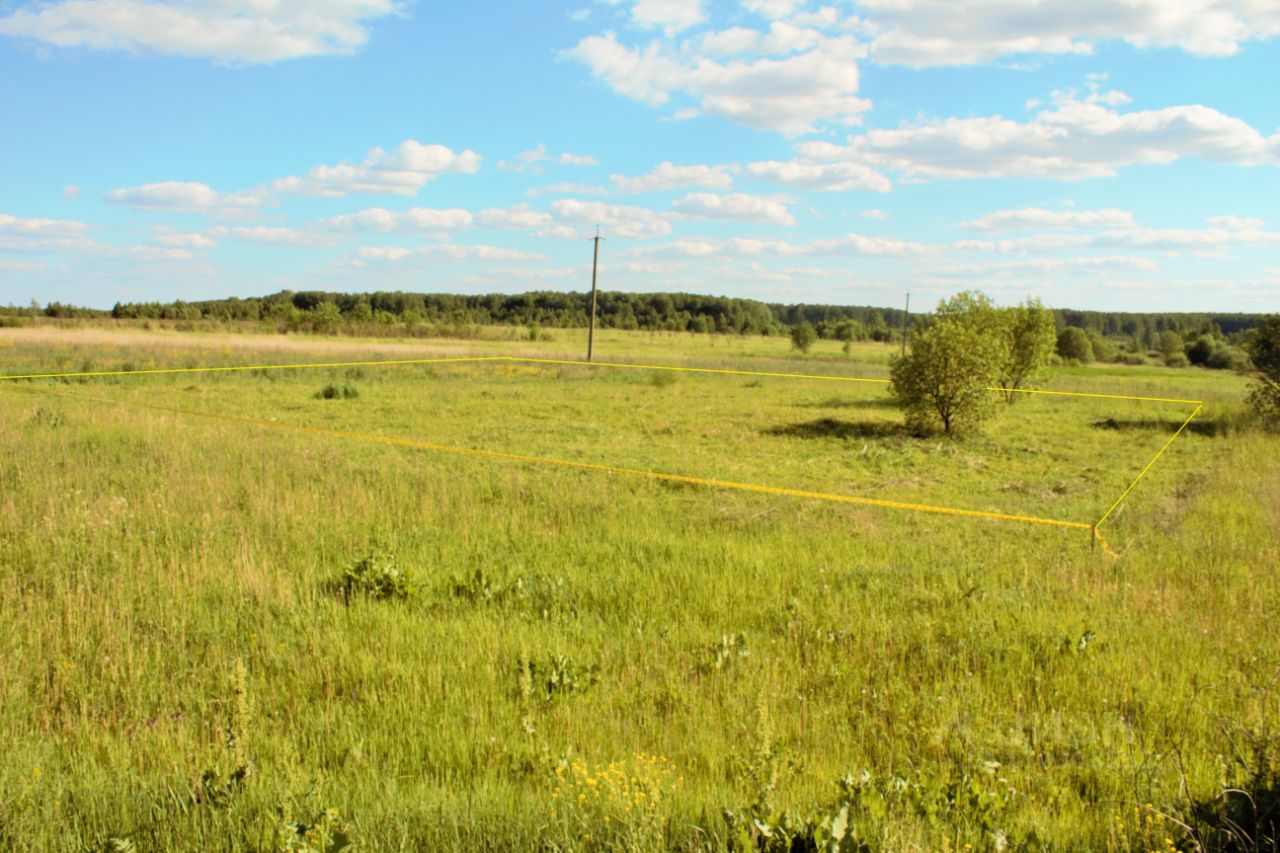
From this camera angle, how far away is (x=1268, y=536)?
323 inches

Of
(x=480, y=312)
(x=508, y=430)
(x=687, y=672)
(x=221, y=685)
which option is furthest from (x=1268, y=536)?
(x=480, y=312)

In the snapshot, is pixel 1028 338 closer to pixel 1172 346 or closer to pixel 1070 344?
pixel 1070 344

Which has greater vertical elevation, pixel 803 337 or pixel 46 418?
pixel 803 337

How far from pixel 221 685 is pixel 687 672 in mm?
2594

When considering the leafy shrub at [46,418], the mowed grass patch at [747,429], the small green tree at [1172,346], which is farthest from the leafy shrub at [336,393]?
the small green tree at [1172,346]

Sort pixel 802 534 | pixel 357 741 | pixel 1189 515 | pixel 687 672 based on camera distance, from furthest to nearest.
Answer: pixel 1189 515, pixel 802 534, pixel 687 672, pixel 357 741

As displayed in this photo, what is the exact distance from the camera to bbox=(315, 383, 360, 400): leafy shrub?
22.8m

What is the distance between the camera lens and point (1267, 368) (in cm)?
1978

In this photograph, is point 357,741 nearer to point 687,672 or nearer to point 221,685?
point 221,685

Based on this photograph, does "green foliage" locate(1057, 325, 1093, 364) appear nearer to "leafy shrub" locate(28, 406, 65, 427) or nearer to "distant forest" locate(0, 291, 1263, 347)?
"distant forest" locate(0, 291, 1263, 347)

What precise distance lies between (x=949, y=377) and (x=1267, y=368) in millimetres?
8838

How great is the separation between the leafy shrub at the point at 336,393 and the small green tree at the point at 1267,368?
24.2 metres

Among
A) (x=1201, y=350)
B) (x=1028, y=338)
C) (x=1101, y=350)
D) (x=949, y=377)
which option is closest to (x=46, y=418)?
(x=949, y=377)

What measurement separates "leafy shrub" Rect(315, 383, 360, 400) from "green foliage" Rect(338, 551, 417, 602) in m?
18.0
